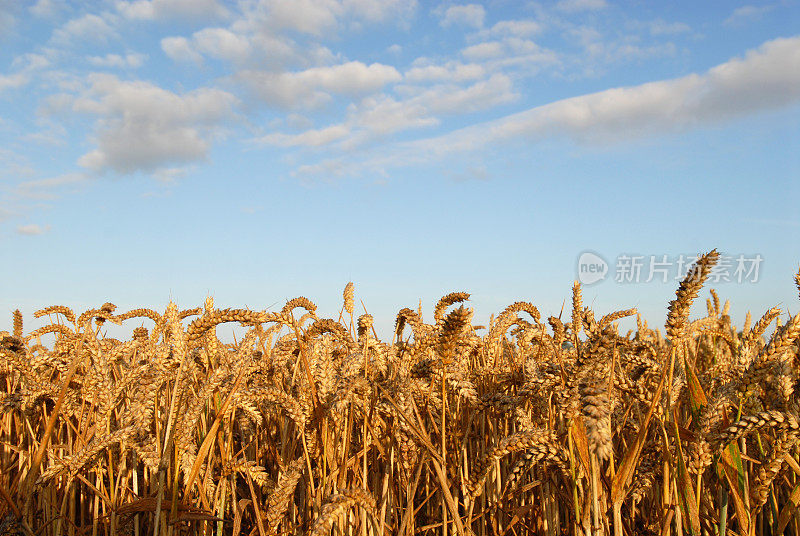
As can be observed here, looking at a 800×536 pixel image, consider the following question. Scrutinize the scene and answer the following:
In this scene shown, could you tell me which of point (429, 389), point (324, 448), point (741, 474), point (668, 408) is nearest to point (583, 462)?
point (668, 408)

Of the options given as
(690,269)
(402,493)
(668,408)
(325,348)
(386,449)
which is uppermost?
(690,269)

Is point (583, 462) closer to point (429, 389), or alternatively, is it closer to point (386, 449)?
point (429, 389)

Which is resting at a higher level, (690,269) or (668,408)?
(690,269)

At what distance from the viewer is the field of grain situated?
1.93 m

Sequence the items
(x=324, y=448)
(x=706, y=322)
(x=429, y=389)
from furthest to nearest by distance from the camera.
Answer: (x=706, y=322) < (x=429, y=389) < (x=324, y=448)

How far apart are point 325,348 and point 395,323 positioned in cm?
51

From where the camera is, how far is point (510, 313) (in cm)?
351

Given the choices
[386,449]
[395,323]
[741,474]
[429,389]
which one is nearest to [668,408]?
[741,474]

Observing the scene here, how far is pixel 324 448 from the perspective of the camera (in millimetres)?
→ 2367

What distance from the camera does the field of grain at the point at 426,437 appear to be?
76.0 inches

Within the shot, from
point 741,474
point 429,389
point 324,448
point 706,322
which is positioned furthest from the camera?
point 706,322

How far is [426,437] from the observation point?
2066mm

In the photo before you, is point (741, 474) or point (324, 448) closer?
point (741, 474)

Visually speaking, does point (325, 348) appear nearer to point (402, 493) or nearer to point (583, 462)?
point (402, 493)
